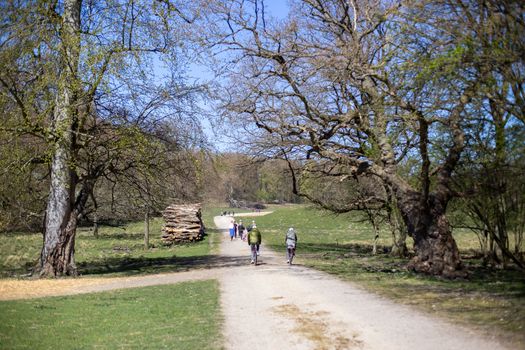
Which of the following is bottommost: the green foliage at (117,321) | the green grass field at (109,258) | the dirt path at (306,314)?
the green grass field at (109,258)

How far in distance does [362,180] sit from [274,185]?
4.71 m

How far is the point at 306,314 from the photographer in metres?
10.3

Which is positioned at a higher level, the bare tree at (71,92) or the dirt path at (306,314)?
the bare tree at (71,92)

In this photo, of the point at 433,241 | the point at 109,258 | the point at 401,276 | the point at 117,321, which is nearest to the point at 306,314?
the point at 117,321

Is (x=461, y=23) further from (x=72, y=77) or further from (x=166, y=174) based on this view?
(x=166, y=174)

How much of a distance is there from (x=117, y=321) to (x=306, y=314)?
3.82 m

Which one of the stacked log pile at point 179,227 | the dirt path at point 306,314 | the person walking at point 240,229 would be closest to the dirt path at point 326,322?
the dirt path at point 306,314

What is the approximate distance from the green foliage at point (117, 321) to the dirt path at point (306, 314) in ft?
1.85

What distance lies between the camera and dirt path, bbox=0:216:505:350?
7.98 metres

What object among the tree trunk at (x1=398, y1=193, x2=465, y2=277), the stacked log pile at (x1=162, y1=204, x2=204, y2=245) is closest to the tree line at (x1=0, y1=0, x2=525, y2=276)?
the tree trunk at (x1=398, y1=193, x2=465, y2=277)

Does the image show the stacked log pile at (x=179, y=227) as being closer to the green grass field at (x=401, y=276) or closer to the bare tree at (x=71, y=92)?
the green grass field at (x=401, y=276)

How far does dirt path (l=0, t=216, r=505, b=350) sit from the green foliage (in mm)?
565

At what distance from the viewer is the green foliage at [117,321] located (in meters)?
8.63

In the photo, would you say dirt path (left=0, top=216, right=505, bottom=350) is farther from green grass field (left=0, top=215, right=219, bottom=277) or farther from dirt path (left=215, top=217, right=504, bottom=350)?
green grass field (left=0, top=215, right=219, bottom=277)
